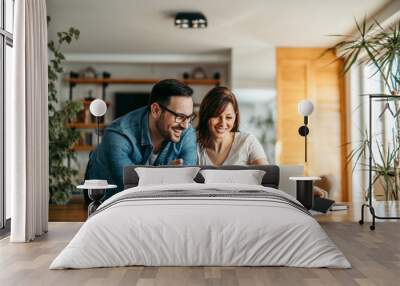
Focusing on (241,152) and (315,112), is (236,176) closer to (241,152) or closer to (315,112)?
(241,152)

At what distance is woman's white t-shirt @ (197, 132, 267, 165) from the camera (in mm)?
7176

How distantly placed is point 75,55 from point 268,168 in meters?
4.31

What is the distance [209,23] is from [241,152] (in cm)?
180

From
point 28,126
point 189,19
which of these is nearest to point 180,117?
point 189,19

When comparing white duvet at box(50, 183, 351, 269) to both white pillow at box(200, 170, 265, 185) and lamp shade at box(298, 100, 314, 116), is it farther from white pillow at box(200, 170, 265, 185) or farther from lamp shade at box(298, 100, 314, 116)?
lamp shade at box(298, 100, 314, 116)

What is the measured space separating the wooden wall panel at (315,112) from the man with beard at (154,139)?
2095mm

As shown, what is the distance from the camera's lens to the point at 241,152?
727cm

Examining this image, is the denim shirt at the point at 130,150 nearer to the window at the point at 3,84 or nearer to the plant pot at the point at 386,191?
the window at the point at 3,84

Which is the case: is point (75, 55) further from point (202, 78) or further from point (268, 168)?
point (268, 168)

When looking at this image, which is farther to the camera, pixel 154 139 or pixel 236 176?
pixel 154 139

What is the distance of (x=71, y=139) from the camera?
23.5 ft

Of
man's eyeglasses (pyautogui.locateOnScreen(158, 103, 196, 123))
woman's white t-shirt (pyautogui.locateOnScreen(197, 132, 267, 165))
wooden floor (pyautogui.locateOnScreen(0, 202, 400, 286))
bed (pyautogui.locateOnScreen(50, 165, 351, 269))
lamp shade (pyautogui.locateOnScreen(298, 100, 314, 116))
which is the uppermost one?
lamp shade (pyautogui.locateOnScreen(298, 100, 314, 116))

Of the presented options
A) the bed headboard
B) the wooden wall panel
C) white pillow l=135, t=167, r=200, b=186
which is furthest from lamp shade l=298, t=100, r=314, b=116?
the wooden wall panel

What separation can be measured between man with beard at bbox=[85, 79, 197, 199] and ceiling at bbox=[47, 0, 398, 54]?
0.98 meters
